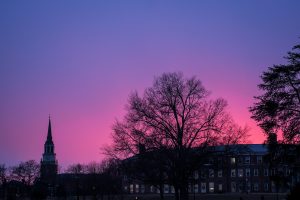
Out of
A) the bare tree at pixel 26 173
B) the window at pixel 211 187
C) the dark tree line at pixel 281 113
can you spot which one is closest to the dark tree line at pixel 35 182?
the bare tree at pixel 26 173

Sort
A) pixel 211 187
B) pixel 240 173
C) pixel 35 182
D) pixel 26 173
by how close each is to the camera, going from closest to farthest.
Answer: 1. pixel 240 173
2. pixel 211 187
3. pixel 35 182
4. pixel 26 173

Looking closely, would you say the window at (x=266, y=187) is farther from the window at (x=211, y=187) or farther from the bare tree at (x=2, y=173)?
the bare tree at (x=2, y=173)

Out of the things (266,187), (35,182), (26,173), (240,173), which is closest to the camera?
(266,187)

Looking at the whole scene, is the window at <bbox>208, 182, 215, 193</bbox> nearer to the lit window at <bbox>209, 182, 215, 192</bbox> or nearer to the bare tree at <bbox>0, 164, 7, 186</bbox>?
the lit window at <bbox>209, 182, 215, 192</bbox>

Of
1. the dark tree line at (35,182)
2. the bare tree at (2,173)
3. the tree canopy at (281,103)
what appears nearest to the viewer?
the tree canopy at (281,103)

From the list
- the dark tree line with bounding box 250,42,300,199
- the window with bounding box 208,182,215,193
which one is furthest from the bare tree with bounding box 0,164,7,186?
the dark tree line with bounding box 250,42,300,199

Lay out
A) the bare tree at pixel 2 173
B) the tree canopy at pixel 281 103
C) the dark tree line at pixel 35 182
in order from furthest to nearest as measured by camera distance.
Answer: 1. the bare tree at pixel 2 173
2. the dark tree line at pixel 35 182
3. the tree canopy at pixel 281 103

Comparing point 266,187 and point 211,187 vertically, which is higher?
point 266,187

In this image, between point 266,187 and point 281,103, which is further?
point 266,187

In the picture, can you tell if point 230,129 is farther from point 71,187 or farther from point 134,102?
point 71,187

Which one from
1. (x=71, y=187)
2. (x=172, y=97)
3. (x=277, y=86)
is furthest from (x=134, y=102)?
(x=71, y=187)

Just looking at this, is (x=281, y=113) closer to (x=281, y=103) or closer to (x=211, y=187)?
(x=281, y=103)

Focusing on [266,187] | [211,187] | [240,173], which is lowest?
[211,187]

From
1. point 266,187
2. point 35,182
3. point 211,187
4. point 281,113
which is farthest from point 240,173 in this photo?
point 281,113
